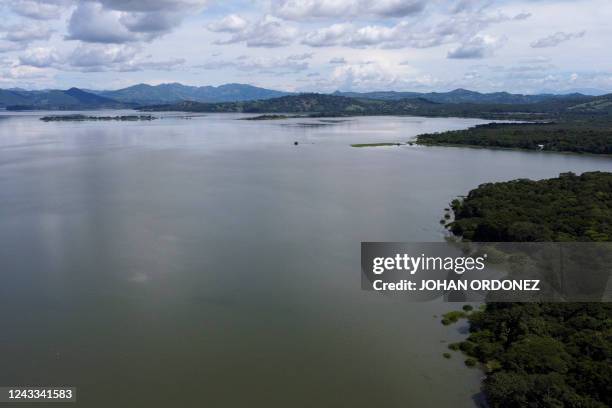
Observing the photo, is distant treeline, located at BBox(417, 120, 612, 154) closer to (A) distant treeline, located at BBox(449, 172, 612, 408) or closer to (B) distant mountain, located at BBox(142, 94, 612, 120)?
(A) distant treeline, located at BBox(449, 172, 612, 408)

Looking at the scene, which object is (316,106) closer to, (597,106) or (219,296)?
(597,106)

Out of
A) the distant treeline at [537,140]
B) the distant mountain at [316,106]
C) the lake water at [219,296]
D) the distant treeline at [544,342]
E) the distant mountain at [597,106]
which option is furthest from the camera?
the distant mountain at [316,106]

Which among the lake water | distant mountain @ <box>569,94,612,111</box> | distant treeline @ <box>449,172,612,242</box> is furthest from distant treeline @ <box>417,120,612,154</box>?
distant mountain @ <box>569,94,612,111</box>

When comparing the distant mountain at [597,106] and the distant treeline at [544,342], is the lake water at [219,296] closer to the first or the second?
the distant treeline at [544,342]

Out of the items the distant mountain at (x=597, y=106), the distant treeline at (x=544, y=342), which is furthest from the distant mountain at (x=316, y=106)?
the distant treeline at (x=544, y=342)

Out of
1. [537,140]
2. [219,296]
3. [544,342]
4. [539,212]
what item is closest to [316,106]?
[537,140]

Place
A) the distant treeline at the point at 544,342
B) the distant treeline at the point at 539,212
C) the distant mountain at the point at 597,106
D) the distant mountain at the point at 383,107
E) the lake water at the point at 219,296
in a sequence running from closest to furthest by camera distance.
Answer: the distant treeline at the point at 544,342 < the lake water at the point at 219,296 < the distant treeline at the point at 539,212 < the distant mountain at the point at 597,106 < the distant mountain at the point at 383,107
